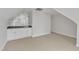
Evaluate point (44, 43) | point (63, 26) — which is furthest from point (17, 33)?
point (63, 26)

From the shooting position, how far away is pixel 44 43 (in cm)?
289

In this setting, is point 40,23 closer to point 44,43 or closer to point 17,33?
point 44,43

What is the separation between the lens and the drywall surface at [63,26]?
9.15 feet

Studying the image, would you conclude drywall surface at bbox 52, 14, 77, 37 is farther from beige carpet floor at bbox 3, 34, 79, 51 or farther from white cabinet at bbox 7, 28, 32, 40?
white cabinet at bbox 7, 28, 32, 40

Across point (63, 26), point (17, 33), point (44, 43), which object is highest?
point (63, 26)

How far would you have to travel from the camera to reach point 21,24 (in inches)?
105

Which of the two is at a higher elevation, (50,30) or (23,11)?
(23,11)

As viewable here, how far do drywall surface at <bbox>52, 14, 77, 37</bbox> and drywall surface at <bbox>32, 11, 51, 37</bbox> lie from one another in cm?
16

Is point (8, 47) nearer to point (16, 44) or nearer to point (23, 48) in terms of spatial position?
point (16, 44)

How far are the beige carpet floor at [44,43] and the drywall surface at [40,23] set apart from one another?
0.57 feet

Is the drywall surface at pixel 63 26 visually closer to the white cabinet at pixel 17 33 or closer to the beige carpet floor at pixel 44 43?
the beige carpet floor at pixel 44 43

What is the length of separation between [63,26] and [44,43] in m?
0.72
